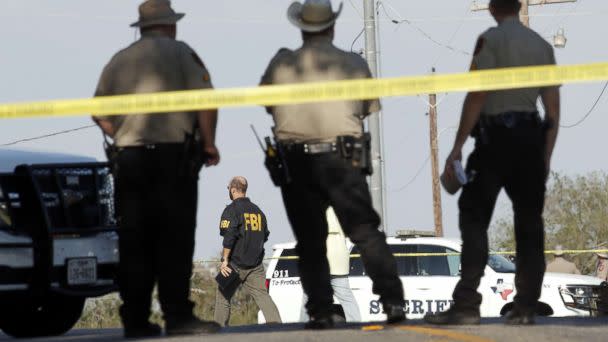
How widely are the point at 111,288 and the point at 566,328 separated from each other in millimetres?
3321

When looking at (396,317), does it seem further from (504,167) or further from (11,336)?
(11,336)

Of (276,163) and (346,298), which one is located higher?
(276,163)

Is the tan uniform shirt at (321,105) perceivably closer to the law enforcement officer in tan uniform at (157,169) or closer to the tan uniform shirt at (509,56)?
the law enforcement officer in tan uniform at (157,169)

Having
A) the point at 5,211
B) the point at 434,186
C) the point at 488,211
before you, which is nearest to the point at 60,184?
the point at 5,211

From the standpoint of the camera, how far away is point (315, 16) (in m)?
9.05

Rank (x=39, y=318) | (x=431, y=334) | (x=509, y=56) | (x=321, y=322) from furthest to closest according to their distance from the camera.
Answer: (x=39, y=318) → (x=321, y=322) → (x=509, y=56) → (x=431, y=334)

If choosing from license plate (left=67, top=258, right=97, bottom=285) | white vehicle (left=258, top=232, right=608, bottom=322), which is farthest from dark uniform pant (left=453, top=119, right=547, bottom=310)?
white vehicle (left=258, top=232, right=608, bottom=322)

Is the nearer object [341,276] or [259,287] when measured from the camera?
[341,276]

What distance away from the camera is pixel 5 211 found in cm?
1033

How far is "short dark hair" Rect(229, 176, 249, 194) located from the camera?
16.7m

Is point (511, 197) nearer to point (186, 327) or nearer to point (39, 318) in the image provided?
point (186, 327)

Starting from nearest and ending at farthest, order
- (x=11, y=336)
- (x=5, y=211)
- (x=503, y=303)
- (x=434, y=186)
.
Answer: (x=5, y=211) → (x=11, y=336) → (x=503, y=303) → (x=434, y=186)

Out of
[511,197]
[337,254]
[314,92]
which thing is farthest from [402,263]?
[314,92]

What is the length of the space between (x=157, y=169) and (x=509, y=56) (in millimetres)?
2117
